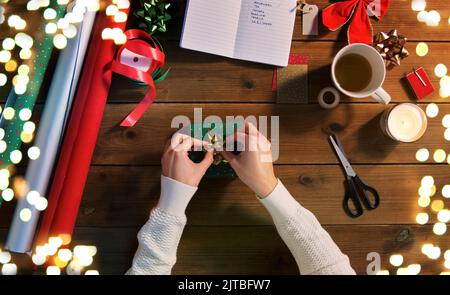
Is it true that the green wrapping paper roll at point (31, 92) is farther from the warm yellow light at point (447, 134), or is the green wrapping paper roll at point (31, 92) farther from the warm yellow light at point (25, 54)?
the warm yellow light at point (447, 134)

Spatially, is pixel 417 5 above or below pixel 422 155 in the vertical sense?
above

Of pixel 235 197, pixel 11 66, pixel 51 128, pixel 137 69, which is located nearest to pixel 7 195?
pixel 51 128

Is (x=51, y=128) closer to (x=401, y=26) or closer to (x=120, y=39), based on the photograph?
(x=120, y=39)

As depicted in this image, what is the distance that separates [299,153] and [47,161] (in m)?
0.56

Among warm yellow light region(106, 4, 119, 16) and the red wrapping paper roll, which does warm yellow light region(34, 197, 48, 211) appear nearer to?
the red wrapping paper roll

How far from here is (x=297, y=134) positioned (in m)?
0.91

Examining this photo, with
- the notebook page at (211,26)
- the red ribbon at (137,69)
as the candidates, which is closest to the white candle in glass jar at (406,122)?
the notebook page at (211,26)

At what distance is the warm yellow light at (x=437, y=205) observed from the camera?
0.91 m

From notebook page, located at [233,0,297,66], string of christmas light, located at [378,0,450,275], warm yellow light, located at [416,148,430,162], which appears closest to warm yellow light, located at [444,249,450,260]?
string of christmas light, located at [378,0,450,275]

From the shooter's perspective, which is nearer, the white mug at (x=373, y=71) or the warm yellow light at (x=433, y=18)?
the white mug at (x=373, y=71)

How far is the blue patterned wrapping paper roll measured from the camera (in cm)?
85

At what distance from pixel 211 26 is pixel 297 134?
0.32 meters

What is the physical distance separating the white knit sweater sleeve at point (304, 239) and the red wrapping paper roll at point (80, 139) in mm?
402
